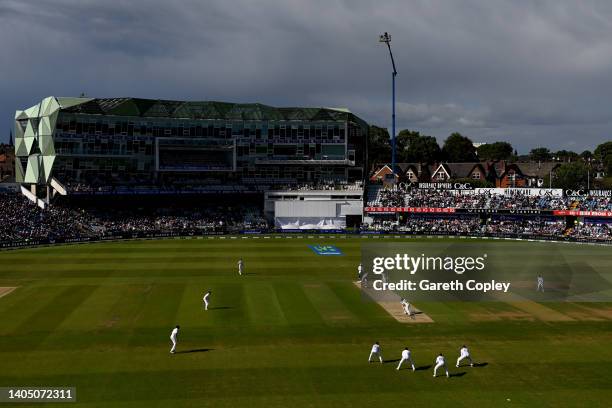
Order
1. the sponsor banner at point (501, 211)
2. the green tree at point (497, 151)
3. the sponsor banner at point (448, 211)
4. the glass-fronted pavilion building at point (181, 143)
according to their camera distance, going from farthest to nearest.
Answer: the green tree at point (497, 151) → the glass-fronted pavilion building at point (181, 143) → the sponsor banner at point (448, 211) → the sponsor banner at point (501, 211)

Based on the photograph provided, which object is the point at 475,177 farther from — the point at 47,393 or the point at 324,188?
the point at 47,393

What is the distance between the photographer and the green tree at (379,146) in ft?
546

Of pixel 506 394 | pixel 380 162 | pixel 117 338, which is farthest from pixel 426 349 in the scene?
pixel 380 162

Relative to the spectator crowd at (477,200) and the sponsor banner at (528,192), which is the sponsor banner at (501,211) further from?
the sponsor banner at (528,192)

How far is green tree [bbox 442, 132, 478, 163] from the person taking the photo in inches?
6373

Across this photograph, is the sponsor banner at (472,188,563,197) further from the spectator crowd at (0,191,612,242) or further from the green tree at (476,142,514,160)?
the green tree at (476,142,514,160)

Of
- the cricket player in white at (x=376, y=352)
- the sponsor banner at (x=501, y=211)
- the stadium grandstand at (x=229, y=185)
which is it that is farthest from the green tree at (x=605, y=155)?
the cricket player in white at (x=376, y=352)

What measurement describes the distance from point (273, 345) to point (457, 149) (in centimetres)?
14321

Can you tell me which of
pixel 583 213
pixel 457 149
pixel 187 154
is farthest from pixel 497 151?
pixel 187 154

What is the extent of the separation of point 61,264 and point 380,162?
12368 cm

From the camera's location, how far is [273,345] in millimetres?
26375

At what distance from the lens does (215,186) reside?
92.1 m

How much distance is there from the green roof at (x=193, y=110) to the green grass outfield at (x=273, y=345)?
48.6 meters

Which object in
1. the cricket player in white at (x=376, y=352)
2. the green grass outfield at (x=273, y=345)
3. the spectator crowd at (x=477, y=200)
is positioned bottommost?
the green grass outfield at (x=273, y=345)
